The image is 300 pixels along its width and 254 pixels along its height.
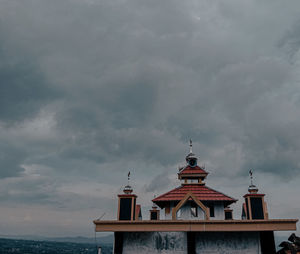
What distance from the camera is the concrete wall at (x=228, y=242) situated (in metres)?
23.0

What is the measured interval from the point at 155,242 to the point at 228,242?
6.12m

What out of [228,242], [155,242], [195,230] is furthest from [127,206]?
[228,242]

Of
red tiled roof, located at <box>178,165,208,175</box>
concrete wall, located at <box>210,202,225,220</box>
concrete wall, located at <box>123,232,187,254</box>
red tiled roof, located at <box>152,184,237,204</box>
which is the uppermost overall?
red tiled roof, located at <box>178,165,208,175</box>

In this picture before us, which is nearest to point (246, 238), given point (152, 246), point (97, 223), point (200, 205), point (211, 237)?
point (211, 237)

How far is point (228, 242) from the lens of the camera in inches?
914

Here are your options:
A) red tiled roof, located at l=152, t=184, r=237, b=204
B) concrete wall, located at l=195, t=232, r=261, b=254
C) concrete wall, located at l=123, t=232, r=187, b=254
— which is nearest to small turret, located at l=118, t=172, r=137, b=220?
concrete wall, located at l=123, t=232, r=187, b=254

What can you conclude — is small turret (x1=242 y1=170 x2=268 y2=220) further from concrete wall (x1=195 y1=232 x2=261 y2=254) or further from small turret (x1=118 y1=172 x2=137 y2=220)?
small turret (x1=118 y1=172 x2=137 y2=220)

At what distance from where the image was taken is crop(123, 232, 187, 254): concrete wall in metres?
23.4

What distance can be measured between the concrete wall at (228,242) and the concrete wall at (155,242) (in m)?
1.43

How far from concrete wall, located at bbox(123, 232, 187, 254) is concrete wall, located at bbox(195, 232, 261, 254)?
1.43 m

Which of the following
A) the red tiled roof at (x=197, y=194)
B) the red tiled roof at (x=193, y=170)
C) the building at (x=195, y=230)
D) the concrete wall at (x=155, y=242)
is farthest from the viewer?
the red tiled roof at (x=193, y=170)

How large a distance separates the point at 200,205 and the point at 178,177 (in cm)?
673

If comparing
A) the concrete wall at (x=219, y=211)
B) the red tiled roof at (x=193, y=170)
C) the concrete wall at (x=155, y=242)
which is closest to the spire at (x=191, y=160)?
the red tiled roof at (x=193, y=170)

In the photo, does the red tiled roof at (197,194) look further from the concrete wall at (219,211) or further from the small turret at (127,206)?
the small turret at (127,206)
